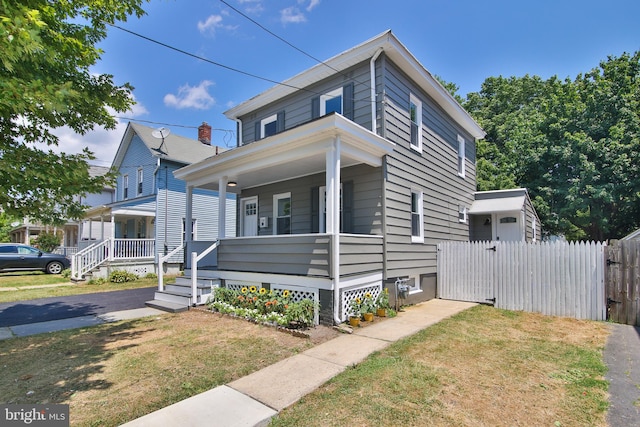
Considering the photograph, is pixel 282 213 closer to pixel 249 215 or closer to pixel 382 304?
pixel 249 215

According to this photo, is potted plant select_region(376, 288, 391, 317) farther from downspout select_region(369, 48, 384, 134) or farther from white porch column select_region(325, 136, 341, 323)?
downspout select_region(369, 48, 384, 134)

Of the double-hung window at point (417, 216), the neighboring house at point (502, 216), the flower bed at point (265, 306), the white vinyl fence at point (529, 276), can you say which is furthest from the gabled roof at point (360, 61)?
the flower bed at point (265, 306)

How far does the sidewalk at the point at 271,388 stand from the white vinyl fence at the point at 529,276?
396cm

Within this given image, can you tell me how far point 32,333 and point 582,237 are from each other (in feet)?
95.6

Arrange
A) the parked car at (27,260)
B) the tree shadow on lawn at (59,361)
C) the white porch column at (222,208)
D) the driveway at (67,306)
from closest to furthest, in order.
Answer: the tree shadow on lawn at (59,361) → the driveway at (67,306) → the white porch column at (222,208) → the parked car at (27,260)

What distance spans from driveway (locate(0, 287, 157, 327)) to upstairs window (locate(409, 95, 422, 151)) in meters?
9.04

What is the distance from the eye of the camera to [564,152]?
1672cm

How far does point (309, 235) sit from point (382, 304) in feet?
8.12

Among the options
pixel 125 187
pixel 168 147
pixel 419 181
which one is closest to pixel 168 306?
pixel 419 181

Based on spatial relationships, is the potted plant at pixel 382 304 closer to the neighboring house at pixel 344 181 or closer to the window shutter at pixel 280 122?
the neighboring house at pixel 344 181

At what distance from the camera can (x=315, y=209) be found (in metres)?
9.32

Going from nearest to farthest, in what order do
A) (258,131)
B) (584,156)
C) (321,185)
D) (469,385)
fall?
(469,385) < (321,185) < (258,131) < (584,156)

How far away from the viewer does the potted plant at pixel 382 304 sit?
752 cm

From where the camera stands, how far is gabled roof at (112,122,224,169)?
700 inches
